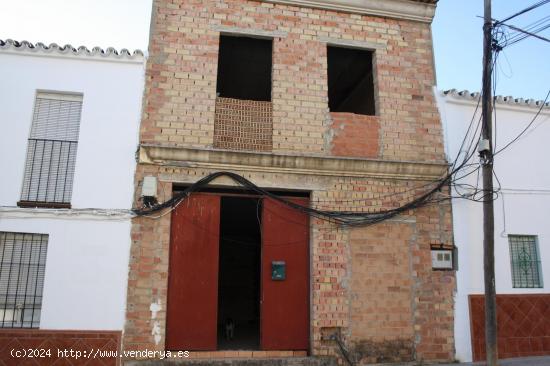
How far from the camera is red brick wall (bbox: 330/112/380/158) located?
28.1 ft

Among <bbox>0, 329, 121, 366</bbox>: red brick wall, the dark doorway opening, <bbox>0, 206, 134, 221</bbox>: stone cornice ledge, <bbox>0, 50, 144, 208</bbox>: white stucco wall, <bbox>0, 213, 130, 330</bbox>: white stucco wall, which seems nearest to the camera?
<bbox>0, 329, 121, 366</bbox>: red brick wall

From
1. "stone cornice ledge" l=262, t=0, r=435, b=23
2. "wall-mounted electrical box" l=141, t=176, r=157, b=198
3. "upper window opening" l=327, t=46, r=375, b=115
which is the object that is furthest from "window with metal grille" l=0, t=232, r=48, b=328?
"upper window opening" l=327, t=46, r=375, b=115

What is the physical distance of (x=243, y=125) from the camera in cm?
838

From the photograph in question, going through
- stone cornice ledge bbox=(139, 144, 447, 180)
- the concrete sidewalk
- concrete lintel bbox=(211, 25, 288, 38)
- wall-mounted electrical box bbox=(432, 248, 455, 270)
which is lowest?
the concrete sidewalk

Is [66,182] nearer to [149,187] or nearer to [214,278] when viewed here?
[149,187]

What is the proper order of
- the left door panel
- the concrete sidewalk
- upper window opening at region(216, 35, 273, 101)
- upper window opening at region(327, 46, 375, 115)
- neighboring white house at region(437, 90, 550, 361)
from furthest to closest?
upper window opening at region(327, 46, 375, 115) < upper window opening at region(216, 35, 273, 101) < neighboring white house at region(437, 90, 550, 361) < the concrete sidewalk < the left door panel

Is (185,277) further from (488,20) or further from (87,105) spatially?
(488,20)

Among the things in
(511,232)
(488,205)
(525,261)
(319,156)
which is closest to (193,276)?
(319,156)

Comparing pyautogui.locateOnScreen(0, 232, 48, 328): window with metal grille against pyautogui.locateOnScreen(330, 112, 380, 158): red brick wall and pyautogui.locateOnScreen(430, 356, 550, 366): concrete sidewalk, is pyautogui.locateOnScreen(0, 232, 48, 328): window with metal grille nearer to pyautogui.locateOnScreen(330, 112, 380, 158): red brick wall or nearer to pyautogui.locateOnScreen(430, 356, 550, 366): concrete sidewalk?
pyautogui.locateOnScreen(330, 112, 380, 158): red brick wall

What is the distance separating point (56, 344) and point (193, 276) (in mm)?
2304

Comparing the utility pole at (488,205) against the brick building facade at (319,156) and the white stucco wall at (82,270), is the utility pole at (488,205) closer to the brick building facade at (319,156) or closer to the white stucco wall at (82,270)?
the brick building facade at (319,156)

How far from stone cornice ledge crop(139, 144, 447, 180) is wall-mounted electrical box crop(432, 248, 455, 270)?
4.55ft

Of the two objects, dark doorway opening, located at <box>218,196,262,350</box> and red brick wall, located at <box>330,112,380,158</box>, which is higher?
red brick wall, located at <box>330,112,380,158</box>

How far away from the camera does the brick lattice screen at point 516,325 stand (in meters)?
8.25
